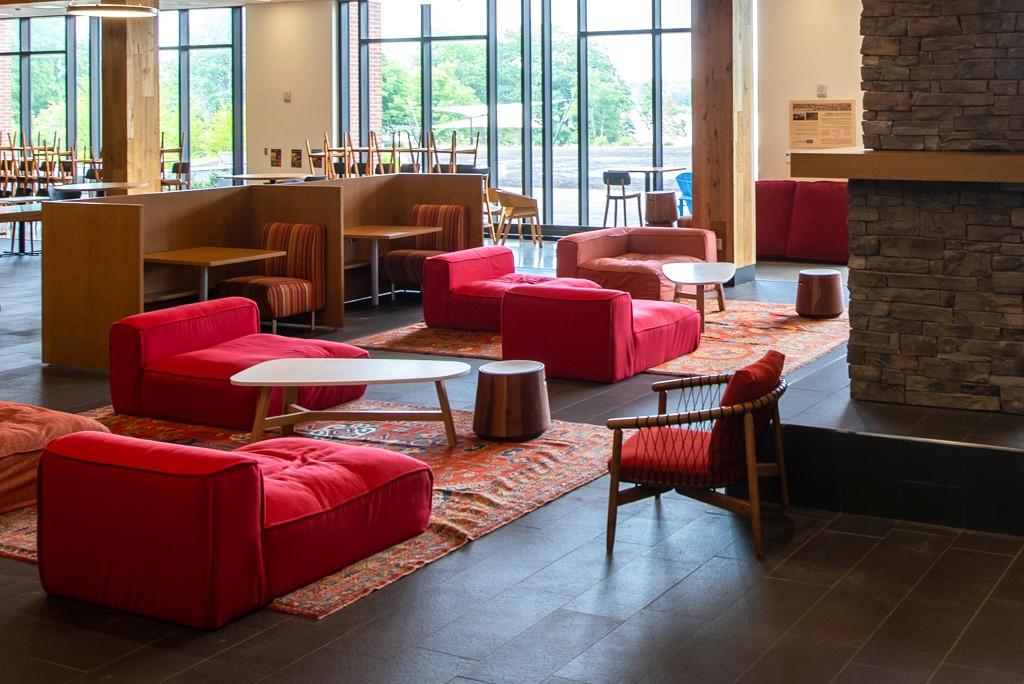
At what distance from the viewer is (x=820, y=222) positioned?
13633 mm

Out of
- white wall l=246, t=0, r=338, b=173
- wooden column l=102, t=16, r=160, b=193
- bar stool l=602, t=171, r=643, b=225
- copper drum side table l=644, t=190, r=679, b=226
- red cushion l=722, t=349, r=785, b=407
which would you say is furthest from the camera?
white wall l=246, t=0, r=338, b=173

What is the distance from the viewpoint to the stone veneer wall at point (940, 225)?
18.3 ft

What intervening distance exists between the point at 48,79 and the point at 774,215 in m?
13.3

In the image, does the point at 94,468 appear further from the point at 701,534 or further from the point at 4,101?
the point at 4,101

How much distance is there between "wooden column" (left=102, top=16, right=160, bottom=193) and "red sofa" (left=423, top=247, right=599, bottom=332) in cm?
495

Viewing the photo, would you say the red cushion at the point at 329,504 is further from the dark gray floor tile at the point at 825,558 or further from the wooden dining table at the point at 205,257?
the wooden dining table at the point at 205,257

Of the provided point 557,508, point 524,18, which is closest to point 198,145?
point 524,18

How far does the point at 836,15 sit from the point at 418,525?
36.5ft

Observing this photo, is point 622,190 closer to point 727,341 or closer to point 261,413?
point 727,341

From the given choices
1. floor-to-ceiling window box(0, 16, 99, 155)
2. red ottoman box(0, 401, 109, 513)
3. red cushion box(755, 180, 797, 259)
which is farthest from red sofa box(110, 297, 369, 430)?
floor-to-ceiling window box(0, 16, 99, 155)

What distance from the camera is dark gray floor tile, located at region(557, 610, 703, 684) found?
3.79 m

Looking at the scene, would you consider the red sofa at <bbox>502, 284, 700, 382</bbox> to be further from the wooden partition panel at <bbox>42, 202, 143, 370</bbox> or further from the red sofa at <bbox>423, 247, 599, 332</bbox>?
the wooden partition panel at <bbox>42, 202, 143, 370</bbox>

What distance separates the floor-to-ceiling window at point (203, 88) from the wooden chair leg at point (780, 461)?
1591 cm

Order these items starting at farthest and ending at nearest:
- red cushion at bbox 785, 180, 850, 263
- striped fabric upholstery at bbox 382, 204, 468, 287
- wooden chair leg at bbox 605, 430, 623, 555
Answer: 1. red cushion at bbox 785, 180, 850, 263
2. striped fabric upholstery at bbox 382, 204, 468, 287
3. wooden chair leg at bbox 605, 430, 623, 555
